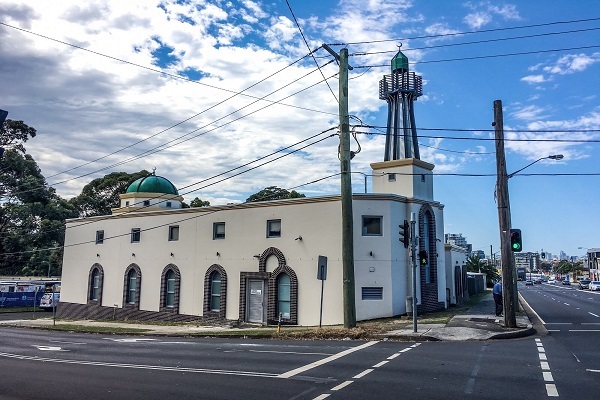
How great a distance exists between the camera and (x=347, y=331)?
1714 cm

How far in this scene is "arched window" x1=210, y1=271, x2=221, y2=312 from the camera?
27375 mm

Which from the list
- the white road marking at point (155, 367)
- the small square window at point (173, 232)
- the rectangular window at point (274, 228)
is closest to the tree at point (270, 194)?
the small square window at point (173, 232)

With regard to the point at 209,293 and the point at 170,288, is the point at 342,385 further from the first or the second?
the point at 170,288

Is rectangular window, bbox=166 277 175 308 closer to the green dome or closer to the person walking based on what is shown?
the green dome

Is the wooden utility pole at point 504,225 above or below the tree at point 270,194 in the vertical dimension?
below

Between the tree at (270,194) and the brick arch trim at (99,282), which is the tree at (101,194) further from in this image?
the brick arch trim at (99,282)

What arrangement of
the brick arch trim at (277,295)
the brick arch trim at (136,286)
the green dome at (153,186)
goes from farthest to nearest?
the green dome at (153,186)
the brick arch trim at (136,286)
the brick arch trim at (277,295)

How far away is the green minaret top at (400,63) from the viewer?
1300 inches

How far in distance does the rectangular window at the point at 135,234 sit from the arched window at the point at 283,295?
1204 cm

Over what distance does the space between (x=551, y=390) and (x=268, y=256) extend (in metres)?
17.9

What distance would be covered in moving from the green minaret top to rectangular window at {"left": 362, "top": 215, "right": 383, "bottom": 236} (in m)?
14.0

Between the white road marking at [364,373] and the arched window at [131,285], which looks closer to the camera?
the white road marking at [364,373]

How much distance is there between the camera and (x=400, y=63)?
A: 109 ft

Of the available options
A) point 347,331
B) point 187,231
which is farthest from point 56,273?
point 347,331
